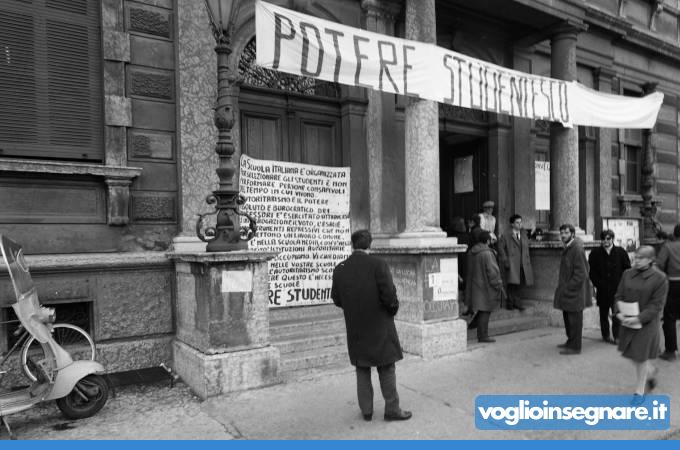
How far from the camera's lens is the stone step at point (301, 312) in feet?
23.5

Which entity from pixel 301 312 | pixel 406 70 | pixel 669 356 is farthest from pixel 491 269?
pixel 406 70

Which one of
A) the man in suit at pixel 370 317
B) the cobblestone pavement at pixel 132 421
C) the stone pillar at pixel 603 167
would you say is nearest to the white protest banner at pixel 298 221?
the cobblestone pavement at pixel 132 421

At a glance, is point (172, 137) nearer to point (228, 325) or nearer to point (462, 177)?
point (228, 325)

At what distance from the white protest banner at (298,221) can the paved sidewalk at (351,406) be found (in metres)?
1.72

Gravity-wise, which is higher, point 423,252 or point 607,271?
point 423,252

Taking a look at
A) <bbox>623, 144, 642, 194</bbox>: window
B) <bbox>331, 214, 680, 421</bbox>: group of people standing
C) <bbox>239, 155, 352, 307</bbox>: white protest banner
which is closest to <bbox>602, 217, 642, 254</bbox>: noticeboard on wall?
<bbox>623, 144, 642, 194</bbox>: window

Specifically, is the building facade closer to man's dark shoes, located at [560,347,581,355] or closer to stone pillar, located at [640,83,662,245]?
man's dark shoes, located at [560,347,581,355]

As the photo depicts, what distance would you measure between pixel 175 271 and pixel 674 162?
13533 millimetres

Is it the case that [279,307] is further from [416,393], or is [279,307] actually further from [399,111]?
[399,111]

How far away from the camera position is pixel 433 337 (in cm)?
684

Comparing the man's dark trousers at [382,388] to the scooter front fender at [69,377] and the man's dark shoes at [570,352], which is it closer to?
the scooter front fender at [69,377]

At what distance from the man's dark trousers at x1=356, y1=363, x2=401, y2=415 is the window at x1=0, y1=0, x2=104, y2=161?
4.17 metres

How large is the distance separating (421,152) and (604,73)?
677 centimetres

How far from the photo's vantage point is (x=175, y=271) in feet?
20.7
